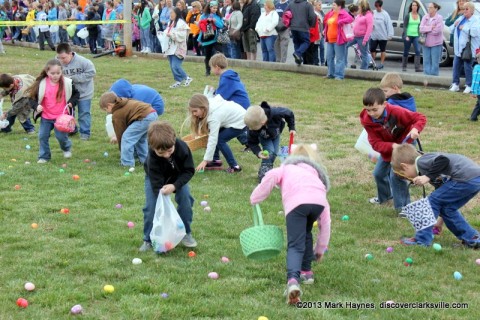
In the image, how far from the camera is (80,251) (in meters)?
6.13

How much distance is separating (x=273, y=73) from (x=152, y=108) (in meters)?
7.90

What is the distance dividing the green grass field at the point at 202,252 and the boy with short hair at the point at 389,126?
12.3 inches

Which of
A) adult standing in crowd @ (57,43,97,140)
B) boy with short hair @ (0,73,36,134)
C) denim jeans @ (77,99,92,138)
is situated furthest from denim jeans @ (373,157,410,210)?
boy with short hair @ (0,73,36,134)

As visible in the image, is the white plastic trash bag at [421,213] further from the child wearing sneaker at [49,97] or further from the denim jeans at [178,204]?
the child wearing sneaker at [49,97]

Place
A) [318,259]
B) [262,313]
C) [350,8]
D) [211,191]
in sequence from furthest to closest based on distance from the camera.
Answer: [350,8] < [211,191] < [318,259] < [262,313]

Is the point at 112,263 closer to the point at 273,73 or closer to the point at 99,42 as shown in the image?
the point at 273,73

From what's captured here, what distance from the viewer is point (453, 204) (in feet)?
20.3

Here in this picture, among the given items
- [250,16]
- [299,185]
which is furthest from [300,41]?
[299,185]

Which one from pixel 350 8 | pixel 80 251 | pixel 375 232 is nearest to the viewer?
pixel 80 251

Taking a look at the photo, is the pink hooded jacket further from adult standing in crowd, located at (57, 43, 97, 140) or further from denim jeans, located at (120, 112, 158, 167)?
adult standing in crowd, located at (57, 43, 97, 140)

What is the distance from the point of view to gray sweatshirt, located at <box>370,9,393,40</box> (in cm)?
1633

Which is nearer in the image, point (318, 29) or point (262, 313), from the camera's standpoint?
point (262, 313)

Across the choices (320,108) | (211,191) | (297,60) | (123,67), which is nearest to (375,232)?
(211,191)

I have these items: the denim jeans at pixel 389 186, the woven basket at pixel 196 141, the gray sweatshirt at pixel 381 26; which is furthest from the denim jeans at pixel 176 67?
the denim jeans at pixel 389 186
